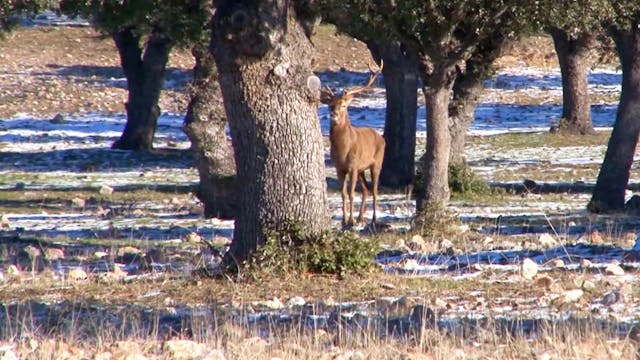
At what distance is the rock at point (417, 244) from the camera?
48.8 feet

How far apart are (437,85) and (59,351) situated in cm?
977

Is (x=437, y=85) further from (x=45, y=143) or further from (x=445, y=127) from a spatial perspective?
(x=45, y=143)

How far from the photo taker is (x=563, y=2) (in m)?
16.9

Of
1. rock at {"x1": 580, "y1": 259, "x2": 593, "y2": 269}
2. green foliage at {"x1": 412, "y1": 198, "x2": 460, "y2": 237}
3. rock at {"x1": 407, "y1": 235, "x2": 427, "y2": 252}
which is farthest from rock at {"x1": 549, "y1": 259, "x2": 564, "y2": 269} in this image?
green foliage at {"x1": 412, "y1": 198, "x2": 460, "y2": 237}

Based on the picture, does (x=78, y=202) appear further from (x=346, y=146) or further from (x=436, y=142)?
(x=436, y=142)

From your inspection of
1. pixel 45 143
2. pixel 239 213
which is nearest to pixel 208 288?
pixel 239 213

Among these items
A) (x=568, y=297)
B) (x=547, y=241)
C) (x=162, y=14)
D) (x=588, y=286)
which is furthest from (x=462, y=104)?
(x=568, y=297)

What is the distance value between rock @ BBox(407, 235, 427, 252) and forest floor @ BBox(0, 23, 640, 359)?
3cm

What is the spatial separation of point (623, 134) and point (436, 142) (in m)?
4.95

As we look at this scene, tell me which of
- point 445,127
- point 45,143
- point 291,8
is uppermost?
point 291,8

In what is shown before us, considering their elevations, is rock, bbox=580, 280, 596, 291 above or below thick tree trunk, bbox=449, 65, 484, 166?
below

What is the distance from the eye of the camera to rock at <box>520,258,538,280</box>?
12.0m

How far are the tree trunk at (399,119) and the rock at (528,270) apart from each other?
14006mm

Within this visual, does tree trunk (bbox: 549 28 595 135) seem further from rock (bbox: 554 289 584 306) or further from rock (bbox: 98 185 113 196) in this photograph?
rock (bbox: 554 289 584 306)
